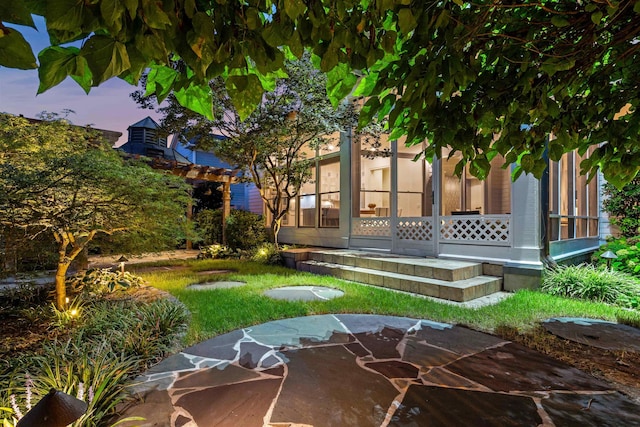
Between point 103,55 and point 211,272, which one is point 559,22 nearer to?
point 103,55

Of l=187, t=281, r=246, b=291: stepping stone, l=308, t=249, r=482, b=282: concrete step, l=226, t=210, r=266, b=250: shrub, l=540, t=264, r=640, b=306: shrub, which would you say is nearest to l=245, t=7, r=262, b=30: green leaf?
l=308, t=249, r=482, b=282: concrete step

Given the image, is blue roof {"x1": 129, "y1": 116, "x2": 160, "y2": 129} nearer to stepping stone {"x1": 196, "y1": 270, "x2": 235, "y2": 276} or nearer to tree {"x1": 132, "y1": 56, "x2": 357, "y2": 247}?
tree {"x1": 132, "y1": 56, "x2": 357, "y2": 247}

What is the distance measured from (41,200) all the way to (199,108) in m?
3.16

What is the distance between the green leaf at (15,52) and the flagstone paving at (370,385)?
1915 mm

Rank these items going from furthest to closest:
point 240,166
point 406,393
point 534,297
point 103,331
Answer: point 240,166 → point 534,297 → point 103,331 → point 406,393

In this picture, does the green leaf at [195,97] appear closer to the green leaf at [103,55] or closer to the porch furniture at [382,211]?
the green leaf at [103,55]

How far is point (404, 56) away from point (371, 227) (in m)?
6.62

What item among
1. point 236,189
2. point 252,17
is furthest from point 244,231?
point 252,17

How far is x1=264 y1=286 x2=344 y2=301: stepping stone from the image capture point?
457 centimetres

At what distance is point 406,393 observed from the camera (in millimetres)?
2072

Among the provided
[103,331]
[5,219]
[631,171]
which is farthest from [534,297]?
[5,219]

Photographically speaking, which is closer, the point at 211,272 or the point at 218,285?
the point at 218,285

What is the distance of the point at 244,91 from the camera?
976mm

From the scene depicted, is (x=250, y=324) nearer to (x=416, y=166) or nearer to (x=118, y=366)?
(x=118, y=366)
